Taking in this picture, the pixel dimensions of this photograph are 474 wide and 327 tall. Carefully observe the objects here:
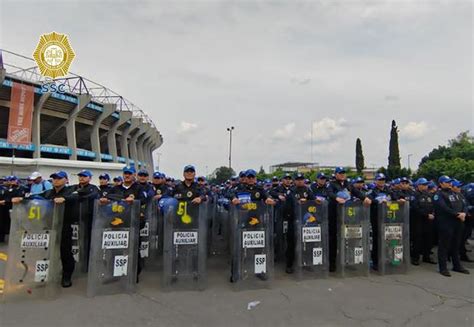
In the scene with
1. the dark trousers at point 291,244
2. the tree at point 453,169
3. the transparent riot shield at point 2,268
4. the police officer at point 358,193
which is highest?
the tree at point 453,169

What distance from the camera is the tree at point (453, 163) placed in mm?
44531

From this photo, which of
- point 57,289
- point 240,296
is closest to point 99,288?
point 57,289

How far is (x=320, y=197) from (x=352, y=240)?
3.16ft

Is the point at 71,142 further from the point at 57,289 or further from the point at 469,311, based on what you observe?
the point at 469,311

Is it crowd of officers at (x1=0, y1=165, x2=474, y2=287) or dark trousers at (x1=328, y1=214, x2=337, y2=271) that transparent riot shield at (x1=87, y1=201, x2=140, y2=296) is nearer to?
crowd of officers at (x1=0, y1=165, x2=474, y2=287)

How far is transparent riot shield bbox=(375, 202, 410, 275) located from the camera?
6535mm

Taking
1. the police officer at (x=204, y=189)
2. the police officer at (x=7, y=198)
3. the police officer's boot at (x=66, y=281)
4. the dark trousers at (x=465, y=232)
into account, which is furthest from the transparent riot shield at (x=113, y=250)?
the dark trousers at (x=465, y=232)

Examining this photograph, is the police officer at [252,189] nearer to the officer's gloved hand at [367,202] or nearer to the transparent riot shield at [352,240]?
the transparent riot shield at [352,240]

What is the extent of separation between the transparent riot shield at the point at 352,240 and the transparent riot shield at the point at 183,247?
101 inches

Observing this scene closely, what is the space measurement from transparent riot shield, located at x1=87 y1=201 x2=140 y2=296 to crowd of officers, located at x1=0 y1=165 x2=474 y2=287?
0.22 metres

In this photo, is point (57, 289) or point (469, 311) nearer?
point (469, 311)

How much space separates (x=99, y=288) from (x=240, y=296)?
2068mm

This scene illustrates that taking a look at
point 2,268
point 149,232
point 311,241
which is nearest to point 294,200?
point 311,241

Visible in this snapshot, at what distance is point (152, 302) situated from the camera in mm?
4859
